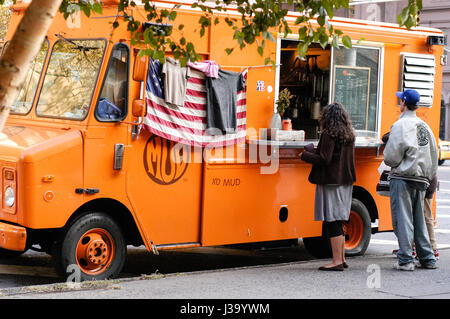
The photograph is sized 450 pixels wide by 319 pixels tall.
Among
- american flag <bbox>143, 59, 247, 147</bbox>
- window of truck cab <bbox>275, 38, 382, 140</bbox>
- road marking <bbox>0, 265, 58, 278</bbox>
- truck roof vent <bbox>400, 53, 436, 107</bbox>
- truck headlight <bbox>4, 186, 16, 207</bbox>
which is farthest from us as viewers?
truck roof vent <bbox>400, 53, 436, 107</bbox>

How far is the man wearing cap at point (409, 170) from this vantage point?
8.82 meters

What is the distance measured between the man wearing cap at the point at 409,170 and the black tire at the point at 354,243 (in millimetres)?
1341

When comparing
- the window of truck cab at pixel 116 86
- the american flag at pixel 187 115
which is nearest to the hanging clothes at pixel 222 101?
the american flag at pixel 187 115

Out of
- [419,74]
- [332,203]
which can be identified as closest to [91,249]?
[332,203]

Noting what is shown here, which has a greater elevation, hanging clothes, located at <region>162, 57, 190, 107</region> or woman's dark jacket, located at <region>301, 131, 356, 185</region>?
hanging clothes, located at <region>162, 57, 190, 107</region>

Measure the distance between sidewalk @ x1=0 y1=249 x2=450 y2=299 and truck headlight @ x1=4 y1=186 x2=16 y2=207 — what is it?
90cm

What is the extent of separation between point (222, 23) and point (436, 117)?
145 inches

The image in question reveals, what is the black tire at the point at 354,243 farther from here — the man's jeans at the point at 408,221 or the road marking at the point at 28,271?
the road marking at the point at 28,271

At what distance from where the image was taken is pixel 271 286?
7953 mm

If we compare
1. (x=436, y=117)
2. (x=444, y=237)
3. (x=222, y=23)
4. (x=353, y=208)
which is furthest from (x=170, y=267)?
(x=444, y=237)

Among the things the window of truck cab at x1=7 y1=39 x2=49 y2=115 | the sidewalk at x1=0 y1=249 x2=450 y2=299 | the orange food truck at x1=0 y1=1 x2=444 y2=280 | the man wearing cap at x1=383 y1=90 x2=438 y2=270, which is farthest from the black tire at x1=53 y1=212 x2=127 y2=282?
the man wearing cap at x1=383 y1=90 x2=438 y2=270

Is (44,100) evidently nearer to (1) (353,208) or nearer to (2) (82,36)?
(2) (82,36)

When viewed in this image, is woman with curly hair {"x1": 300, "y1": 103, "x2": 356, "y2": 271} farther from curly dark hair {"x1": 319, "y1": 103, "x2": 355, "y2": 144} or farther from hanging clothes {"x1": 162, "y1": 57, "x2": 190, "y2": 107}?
hanging clothes {"x1": 162, "y1": 57, "x2": 190, "y2": 107}

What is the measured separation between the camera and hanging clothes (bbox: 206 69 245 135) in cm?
891
